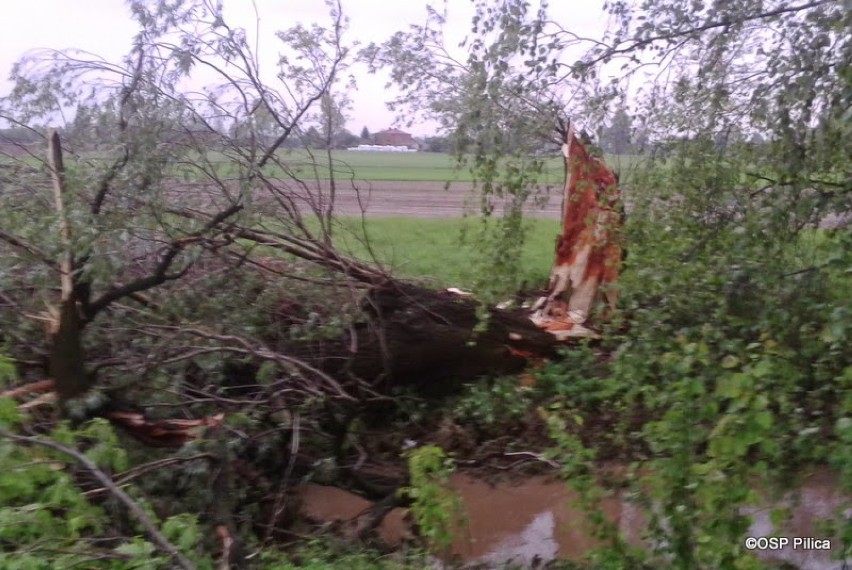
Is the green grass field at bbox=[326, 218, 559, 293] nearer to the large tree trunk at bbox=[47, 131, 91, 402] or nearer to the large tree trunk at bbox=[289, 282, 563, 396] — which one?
the large tree trunk at bbox=[289, 282, 563, 396]

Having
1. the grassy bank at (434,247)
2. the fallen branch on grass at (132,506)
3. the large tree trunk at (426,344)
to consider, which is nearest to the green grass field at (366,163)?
the grassy bank at (434,247)

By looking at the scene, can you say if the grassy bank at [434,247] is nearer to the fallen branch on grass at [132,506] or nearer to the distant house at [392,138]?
the distant house at [392,138]

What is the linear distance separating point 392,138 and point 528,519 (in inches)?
133

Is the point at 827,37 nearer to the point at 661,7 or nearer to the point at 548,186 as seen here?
the point at 661,7

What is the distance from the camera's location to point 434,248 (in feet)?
48.3

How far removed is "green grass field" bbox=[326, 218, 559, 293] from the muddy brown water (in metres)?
1.73

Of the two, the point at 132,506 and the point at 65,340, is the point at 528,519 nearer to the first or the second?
the point at 65,340

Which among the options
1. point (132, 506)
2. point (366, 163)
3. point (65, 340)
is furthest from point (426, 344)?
point (132, 506)

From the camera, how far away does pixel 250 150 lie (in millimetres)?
6453

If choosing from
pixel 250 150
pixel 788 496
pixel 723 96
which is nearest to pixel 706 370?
pixel 788 496

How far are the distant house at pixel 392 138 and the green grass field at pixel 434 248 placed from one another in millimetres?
775

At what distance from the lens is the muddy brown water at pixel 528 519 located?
4.77 metres

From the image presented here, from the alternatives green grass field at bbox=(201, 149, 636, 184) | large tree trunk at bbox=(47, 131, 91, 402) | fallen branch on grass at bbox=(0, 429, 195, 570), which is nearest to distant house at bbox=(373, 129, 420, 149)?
green grass field at bbox=(201, 149, 636, 184)

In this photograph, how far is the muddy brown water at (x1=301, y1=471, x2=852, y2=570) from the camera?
188 inches
